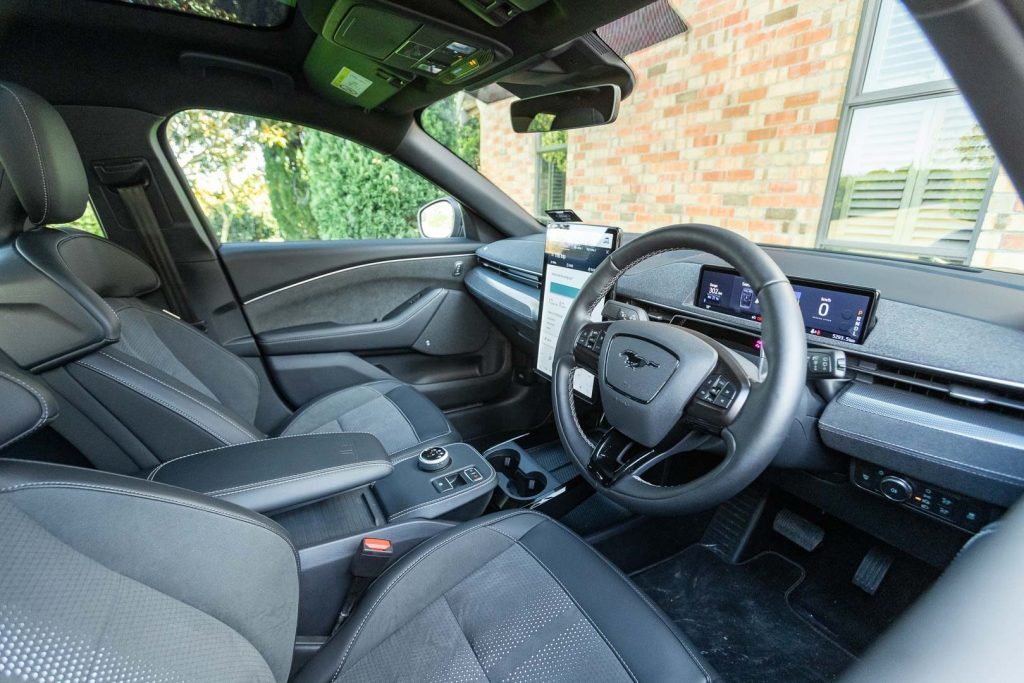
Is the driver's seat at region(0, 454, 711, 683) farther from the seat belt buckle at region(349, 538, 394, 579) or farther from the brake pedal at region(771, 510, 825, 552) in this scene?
the brake pedal at region(771, 510, 825, 552)

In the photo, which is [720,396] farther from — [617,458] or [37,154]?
[37,154]

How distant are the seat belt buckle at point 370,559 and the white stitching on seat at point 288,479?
0.16 meters

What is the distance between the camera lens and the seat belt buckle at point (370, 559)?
3.62 ft

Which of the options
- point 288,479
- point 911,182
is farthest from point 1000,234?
point 288,479

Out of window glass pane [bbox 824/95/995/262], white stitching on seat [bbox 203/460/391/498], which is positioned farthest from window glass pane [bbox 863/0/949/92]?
white stitching on seat [bbox 203/460/391/498]

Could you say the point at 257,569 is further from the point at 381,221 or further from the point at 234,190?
the point at 381,221

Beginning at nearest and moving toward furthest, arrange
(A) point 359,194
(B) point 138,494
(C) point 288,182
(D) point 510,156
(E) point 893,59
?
1. (B) point 138,494
2. (E) point 893,59
3. (C) point 288,182
4. (A) point 359,194
5. (D) point 510,156

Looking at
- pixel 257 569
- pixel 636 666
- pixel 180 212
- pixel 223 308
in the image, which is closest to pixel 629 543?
pixel 636 666

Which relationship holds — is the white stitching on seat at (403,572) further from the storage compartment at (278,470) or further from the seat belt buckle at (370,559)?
the storage compartment at (278,470)

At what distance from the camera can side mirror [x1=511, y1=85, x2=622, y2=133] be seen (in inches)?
72.6

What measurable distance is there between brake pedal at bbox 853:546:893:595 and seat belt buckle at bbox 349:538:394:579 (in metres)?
1.33

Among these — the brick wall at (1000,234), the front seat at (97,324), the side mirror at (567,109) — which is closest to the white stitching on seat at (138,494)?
the front seat at (97,324)

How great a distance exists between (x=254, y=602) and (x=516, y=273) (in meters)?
1.52

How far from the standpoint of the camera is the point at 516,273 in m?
2.04
